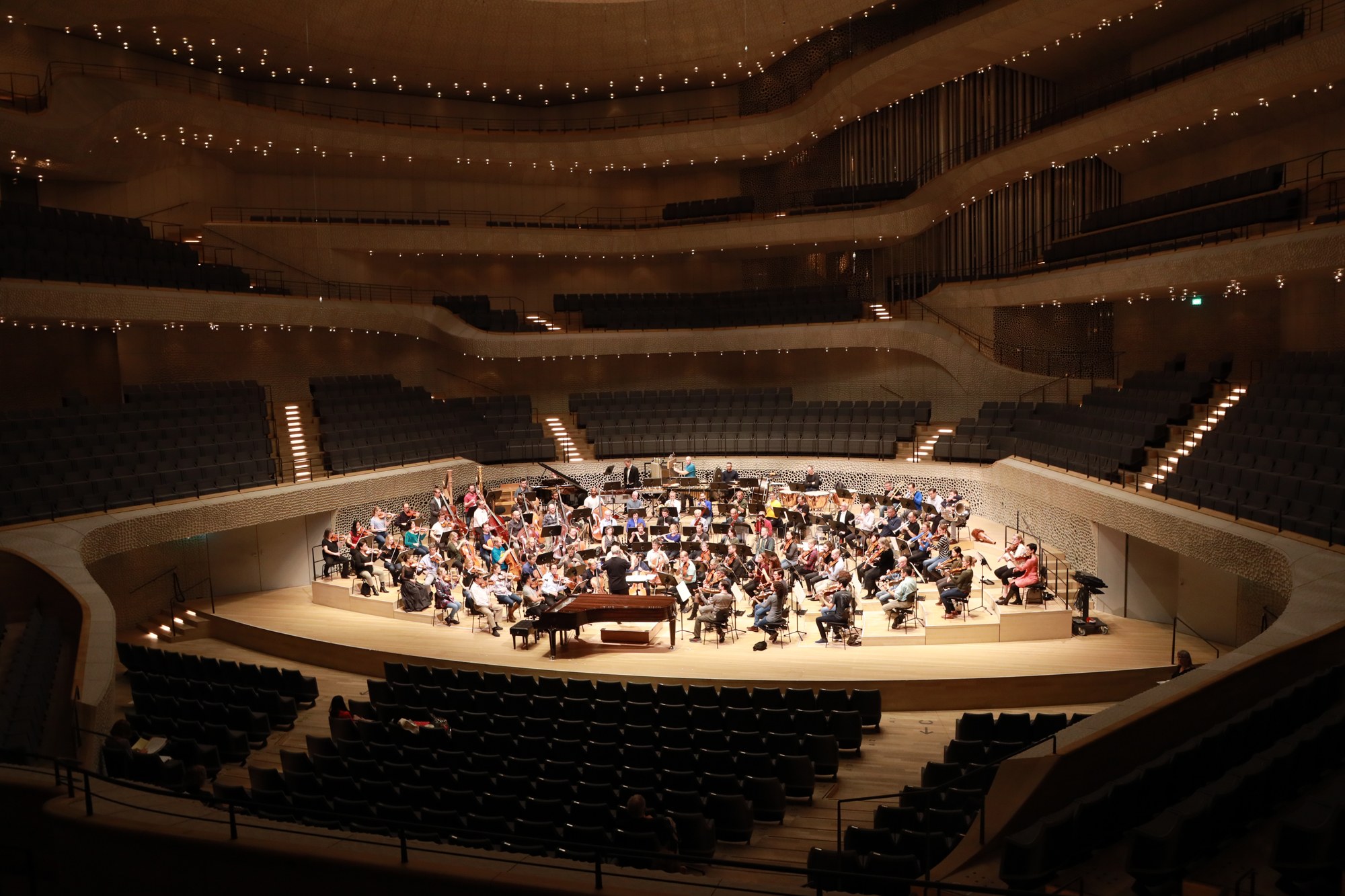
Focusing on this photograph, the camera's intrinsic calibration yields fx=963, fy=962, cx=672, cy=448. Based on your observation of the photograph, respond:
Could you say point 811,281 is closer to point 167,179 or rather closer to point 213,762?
point 167,179

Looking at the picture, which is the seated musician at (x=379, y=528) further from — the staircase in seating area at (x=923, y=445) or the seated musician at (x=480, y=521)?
the staircase in seating area at (x=923, y=445)

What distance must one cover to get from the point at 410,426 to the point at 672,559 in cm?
1035

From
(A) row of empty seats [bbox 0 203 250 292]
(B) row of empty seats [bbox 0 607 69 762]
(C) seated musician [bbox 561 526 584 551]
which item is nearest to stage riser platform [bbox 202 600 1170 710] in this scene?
(C) seated musician [bbox 561 526 584 551]

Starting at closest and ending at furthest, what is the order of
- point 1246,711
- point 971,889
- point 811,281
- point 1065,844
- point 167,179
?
point 971,889
point 1065,844
point 1246,711
point 167,179
point 811,281

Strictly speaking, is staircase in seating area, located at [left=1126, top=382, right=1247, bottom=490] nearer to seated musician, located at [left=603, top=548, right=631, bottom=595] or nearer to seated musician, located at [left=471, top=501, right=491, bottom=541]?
seated musician, located at [left=603, top=548, right=631, bottom=595]

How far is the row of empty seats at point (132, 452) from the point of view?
15.7 m

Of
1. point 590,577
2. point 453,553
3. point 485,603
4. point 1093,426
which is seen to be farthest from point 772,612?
point 1093,426

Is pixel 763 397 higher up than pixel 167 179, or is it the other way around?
pixel 167 179

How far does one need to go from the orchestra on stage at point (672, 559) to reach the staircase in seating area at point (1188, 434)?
311cm

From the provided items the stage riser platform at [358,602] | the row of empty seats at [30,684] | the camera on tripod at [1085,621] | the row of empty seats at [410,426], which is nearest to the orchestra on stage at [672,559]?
the stage riser platform at [358,602]

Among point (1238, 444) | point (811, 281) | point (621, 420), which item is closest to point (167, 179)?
point (621, 420)

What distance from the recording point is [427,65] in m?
27.7

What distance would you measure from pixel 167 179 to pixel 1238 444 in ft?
83.4

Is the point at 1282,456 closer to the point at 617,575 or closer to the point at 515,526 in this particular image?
Result: the point at 617,575
